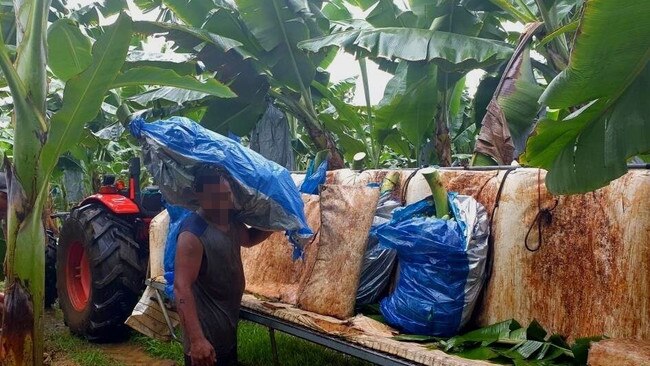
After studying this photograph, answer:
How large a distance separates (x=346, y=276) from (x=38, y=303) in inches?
74.0

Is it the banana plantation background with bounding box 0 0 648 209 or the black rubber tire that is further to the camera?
the black rubber tire

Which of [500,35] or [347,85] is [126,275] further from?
[347,85]

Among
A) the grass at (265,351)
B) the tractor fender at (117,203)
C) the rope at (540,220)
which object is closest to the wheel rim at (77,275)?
the tractor fender at (117,203)

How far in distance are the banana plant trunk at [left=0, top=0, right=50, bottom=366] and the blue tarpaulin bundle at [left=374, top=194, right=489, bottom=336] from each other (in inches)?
80.4

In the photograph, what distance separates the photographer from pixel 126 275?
562 cm

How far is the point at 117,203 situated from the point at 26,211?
8.27 ft

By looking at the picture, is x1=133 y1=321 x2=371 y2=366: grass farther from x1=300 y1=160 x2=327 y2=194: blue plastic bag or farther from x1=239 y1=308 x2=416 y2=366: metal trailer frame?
x1=300 y1=160 x2=327 y2=194: blue plastic bag

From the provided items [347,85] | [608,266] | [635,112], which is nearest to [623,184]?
[608,266]

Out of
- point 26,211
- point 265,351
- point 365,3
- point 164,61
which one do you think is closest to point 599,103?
point 26,211

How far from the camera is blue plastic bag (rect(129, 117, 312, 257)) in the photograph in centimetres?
334

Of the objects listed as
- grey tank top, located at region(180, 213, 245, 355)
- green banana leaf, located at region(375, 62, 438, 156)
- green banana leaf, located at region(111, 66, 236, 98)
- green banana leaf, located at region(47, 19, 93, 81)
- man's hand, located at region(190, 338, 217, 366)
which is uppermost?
green banana leaf, located at region(375, 62, 438, 156)

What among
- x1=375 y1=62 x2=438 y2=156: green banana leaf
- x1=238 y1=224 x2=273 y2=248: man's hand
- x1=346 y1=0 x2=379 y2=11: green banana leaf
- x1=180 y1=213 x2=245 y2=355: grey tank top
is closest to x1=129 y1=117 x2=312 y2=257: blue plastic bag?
x1=238 y1=224 x2=273 y2=248: man's hand

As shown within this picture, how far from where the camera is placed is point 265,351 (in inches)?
199

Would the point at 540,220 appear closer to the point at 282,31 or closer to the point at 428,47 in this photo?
the point at 428,47
